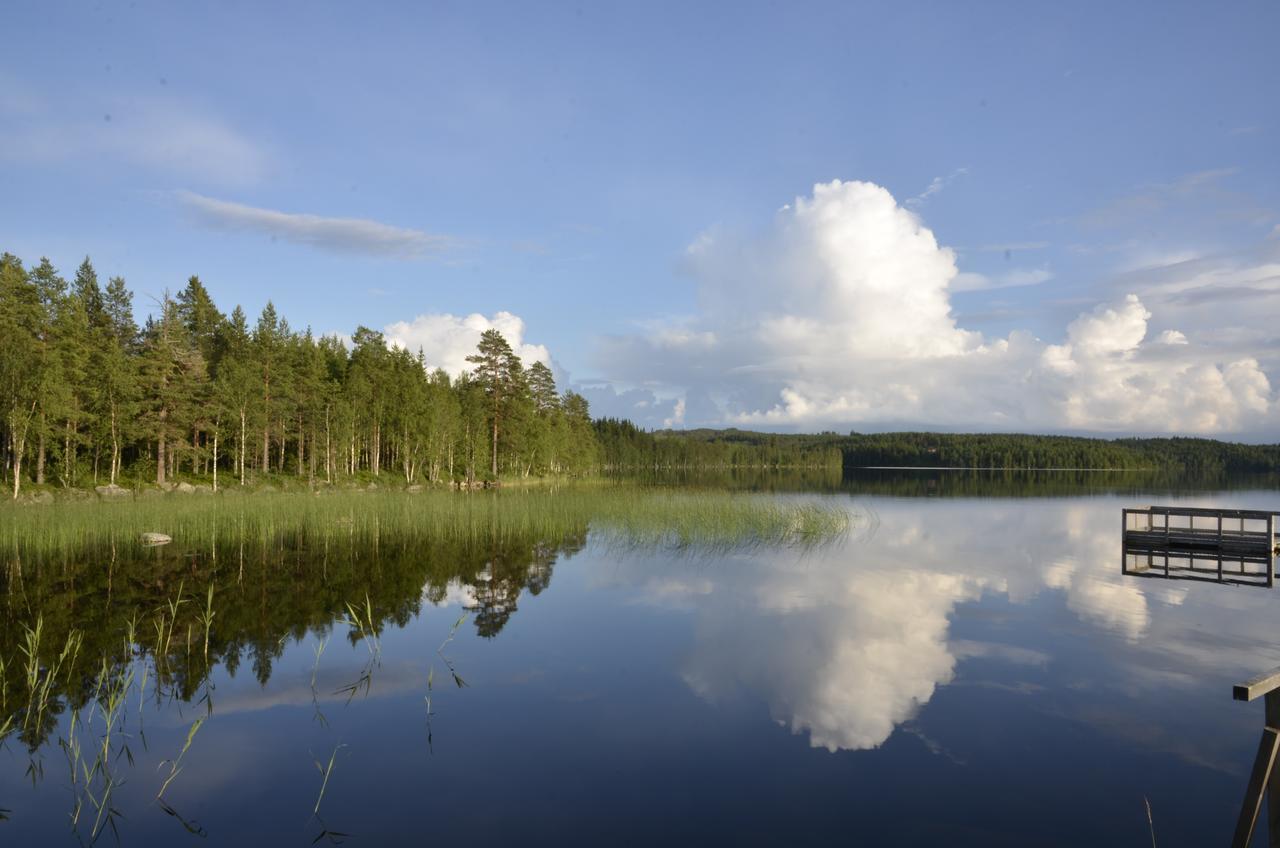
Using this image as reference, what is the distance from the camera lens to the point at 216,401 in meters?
56.0

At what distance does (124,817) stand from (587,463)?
106454 mm

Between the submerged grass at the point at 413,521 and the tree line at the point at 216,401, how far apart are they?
13.1 m

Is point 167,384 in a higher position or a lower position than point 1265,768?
higher

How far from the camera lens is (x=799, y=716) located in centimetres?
1156

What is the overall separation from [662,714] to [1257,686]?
8.04 metres

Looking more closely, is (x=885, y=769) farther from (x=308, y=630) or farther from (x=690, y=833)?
(x=308, y=630)

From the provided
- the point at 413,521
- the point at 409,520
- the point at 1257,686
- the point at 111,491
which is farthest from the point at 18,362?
the point at 1257,686

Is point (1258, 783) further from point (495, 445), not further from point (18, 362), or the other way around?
point (495, 445)

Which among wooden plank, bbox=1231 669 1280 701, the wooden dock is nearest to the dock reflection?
the wooden dock

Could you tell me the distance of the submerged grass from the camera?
28562mm

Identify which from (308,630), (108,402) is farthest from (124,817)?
(108,402)

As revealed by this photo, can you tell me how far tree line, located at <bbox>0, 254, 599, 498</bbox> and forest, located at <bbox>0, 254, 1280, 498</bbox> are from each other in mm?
153

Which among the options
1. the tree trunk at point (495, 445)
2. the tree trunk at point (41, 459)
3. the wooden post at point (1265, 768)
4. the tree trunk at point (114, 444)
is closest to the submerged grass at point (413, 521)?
the tree trunk at point (41, 459)

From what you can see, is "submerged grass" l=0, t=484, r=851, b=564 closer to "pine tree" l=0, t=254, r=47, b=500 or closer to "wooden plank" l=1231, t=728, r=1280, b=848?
"pine tree" l=0, t=254, r=47, b=500
